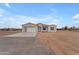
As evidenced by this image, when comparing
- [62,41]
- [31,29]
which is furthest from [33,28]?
[62,41]

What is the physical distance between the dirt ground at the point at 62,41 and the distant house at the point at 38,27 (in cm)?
5

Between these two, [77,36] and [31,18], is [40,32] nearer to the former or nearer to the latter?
[31,18]

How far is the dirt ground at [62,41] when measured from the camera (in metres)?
2.26

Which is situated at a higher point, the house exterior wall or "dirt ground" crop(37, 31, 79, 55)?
the house exterior wall

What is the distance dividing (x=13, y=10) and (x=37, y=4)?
0.94 ft

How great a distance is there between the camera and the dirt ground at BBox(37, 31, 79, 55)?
89.1 inches

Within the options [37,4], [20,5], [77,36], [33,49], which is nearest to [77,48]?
[77,36]

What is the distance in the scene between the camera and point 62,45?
229 centimetres

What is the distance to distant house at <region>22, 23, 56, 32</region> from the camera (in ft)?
7.63

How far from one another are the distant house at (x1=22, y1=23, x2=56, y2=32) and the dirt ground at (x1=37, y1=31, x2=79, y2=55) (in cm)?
5

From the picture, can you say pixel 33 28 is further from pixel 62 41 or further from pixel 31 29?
pixel 62 41

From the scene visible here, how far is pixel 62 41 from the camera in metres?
2.31

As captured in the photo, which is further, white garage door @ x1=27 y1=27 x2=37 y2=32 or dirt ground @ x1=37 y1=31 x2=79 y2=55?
white garage door @ x1=27 y1=27 x2=37 y2=32

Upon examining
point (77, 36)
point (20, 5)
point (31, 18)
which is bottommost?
point (77, 36)
